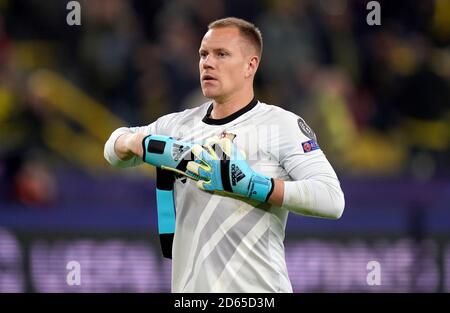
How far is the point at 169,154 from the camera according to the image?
4.00m

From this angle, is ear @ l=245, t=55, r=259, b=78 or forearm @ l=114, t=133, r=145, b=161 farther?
ear @ l=245, t=55, r=259, b=78

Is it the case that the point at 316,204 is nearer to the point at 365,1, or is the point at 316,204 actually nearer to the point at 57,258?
the point at 57,258

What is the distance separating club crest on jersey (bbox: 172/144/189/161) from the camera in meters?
4.00

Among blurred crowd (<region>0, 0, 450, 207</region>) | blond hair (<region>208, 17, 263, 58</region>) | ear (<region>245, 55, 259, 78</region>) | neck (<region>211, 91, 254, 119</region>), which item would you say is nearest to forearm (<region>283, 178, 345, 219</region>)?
neck (<region>211, 91, 254, 119</region>)

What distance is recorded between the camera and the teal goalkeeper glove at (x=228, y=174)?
389 cm

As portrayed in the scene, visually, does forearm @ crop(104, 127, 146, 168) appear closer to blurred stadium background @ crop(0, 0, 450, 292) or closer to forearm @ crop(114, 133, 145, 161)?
forearm @ crop(114, 133, 145, 161)

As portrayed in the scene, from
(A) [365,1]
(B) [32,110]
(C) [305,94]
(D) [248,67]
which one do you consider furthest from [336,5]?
(D) [248,67]

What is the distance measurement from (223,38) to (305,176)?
2.35ft

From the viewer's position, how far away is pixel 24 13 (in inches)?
378

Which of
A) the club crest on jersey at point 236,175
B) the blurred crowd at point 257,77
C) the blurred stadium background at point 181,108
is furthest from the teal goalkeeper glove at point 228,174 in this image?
the blurred crowd at point 257,77

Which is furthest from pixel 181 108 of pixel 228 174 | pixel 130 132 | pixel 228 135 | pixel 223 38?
pixel 228 174

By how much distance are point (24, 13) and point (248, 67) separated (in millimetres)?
5761

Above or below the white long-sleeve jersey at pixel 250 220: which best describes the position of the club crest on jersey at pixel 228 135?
above

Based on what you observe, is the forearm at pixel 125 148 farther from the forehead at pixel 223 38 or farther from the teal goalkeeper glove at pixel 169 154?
the forehead at pixel 223 38
